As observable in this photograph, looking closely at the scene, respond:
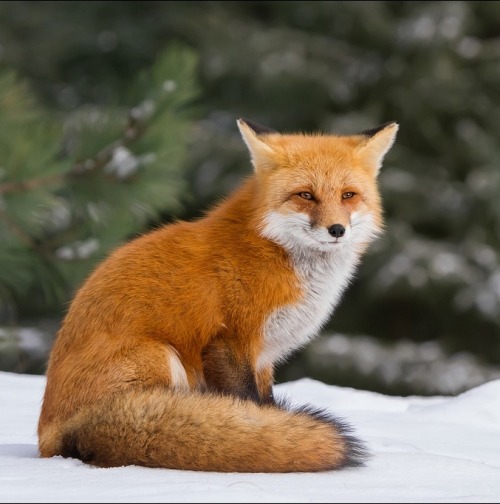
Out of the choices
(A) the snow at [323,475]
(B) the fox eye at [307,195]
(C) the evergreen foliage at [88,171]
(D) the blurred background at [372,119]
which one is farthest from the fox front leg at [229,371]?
(D) the blurred background at [372,119]

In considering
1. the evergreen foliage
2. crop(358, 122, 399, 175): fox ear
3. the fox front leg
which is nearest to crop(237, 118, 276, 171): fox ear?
crop(358, 122, 399, 175): fox ear

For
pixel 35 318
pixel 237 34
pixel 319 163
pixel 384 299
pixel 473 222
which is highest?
pixel 237 34

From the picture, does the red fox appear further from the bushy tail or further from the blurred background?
the blurred background

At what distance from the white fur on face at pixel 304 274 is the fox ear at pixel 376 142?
1.06 ft

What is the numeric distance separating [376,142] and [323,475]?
1.85 meters

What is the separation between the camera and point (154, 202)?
705 cm

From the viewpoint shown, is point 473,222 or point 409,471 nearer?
point 409,471

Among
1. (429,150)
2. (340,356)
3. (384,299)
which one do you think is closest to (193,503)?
(340,356)

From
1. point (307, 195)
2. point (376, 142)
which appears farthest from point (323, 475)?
point (376, 142)

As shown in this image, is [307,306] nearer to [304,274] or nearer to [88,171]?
[304,274]

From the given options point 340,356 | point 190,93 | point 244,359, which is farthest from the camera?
point 340,356

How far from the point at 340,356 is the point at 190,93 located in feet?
23.4

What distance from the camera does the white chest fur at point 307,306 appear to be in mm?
4297

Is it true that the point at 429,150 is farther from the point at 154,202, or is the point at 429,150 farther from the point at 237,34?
the point at 154,202
